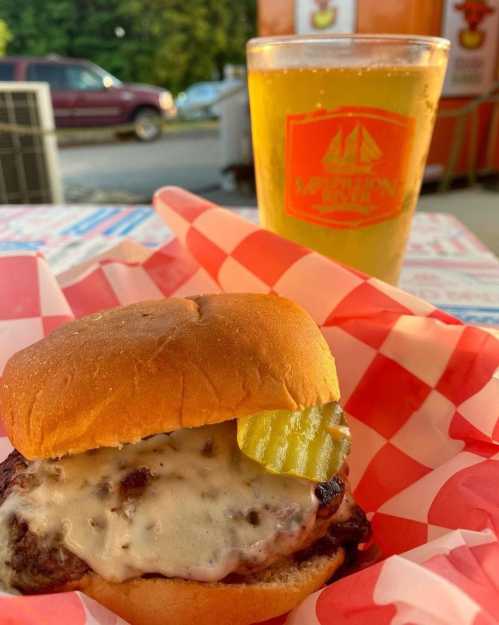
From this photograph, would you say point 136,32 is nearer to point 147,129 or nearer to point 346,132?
point 147,129

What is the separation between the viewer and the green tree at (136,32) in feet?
66.3

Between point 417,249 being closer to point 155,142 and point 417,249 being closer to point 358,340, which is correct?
point 358,340

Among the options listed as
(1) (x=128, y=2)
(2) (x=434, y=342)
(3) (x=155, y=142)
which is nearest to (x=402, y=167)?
(2) (x=434, y=342)

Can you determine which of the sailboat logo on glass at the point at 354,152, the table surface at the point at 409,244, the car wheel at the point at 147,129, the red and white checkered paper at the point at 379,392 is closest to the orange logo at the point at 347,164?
the sailboat logo on glass at the point at 354,152

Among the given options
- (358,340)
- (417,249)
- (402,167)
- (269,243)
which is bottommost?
(417,249)

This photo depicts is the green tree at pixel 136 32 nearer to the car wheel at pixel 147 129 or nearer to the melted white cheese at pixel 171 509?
the car wheel at pixel 147 129

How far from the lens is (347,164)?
129cm

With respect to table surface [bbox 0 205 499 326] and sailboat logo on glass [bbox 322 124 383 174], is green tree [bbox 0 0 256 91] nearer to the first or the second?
table surface [bbox 0 205 499 326]

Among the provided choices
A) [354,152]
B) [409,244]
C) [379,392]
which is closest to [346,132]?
[354,152]

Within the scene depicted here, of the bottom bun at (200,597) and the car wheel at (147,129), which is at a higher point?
the bottom bun at (200,597)

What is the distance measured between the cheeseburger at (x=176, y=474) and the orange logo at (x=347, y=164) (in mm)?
546

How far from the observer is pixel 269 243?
128cm

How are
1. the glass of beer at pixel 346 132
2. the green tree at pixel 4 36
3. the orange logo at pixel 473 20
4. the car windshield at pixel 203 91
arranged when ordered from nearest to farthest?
the glass of beer at pixel 346 132 → the orange logo at pixel 473 20 → the car windshield at pixel 203 91 → the green tree at pixel 4 36

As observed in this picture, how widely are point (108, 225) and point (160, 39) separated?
2070 cm
